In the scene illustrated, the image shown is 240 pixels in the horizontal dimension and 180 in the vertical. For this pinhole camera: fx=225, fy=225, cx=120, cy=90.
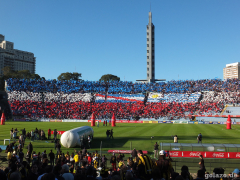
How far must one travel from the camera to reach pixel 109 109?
7594 centimetres

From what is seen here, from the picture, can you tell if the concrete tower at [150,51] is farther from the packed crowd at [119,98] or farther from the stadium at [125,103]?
the packed crowd at [119,98]

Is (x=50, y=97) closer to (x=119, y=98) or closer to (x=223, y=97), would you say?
(x=119, y=98)

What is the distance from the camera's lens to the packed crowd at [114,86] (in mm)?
83312

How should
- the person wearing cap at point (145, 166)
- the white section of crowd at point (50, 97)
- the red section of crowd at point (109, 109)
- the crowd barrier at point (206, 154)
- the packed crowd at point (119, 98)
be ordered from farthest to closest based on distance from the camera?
the white section of crowd at point (50, 97) < the packed crowd at point (119, 98) < the red section of crowd at point (109, 109) < the crowd barrier at point (206, 154) < the person wearing cap at point (145, 166)

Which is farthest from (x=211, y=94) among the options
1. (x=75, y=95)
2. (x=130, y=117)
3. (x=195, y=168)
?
(x=195, y=168)

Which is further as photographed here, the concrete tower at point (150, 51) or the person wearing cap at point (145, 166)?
the concrete tower at point (150, 51)

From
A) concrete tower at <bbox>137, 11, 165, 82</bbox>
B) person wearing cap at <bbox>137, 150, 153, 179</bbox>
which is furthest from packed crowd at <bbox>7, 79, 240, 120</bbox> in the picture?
person wearing cap at <bbox>137, 150, 153, 179</bbox>

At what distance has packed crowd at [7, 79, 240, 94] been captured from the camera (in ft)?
273

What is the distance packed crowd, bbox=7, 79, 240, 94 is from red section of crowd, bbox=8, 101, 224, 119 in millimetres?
9714

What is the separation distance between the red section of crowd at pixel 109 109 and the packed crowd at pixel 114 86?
9.71m

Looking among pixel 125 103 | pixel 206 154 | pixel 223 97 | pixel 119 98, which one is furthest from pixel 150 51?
pixel 206 154

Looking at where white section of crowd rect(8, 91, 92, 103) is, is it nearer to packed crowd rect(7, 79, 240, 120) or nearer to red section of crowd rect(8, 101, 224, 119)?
packed crowd rect(7, 79, 240, 120)

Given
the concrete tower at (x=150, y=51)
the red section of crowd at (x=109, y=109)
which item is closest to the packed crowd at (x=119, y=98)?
the red section of crowd at (x=109, y=109)

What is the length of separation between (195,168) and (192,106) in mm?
57041
